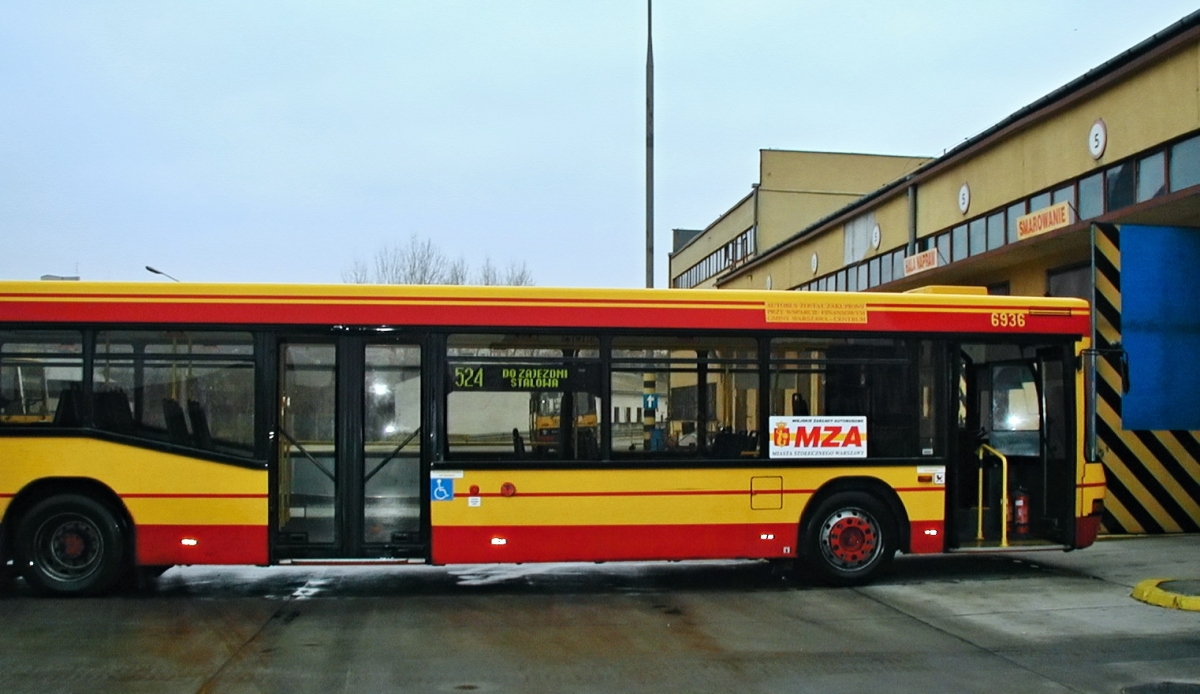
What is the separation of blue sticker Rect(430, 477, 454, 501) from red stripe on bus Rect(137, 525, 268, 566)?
1588 mm

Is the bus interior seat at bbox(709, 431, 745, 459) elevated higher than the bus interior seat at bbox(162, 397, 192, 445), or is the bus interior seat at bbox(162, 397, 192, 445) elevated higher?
the bus interior seat at bbox(162, 397, 192, 445)

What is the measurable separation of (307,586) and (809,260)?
22.0m

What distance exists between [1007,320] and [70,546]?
9385mm

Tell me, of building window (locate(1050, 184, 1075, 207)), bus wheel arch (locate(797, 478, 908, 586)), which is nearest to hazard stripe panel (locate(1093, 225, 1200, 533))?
building window (locate(1050, 184, 1075, 207))

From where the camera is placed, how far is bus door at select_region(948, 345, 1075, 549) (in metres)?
10.6

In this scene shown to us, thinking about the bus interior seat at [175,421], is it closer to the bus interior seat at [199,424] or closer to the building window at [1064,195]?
the bus interior seat at [199,424]

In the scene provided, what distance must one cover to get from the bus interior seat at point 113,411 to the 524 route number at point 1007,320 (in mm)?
8515

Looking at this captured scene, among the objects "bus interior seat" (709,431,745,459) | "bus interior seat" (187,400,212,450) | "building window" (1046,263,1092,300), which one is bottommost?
"bus interior seat" (709,431,745,459)

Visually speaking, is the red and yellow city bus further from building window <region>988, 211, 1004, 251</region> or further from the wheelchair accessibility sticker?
building window <region>988, 211, 1004, 251</region>

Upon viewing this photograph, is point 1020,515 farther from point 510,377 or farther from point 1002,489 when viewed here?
point 510,377

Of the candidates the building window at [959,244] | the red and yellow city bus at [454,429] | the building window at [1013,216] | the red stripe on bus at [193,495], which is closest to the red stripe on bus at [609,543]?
the red and yellow city bus at [454,429]

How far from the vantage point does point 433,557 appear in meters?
9.62

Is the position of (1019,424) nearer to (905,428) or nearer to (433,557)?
(905,428)

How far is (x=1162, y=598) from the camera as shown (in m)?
9.33
